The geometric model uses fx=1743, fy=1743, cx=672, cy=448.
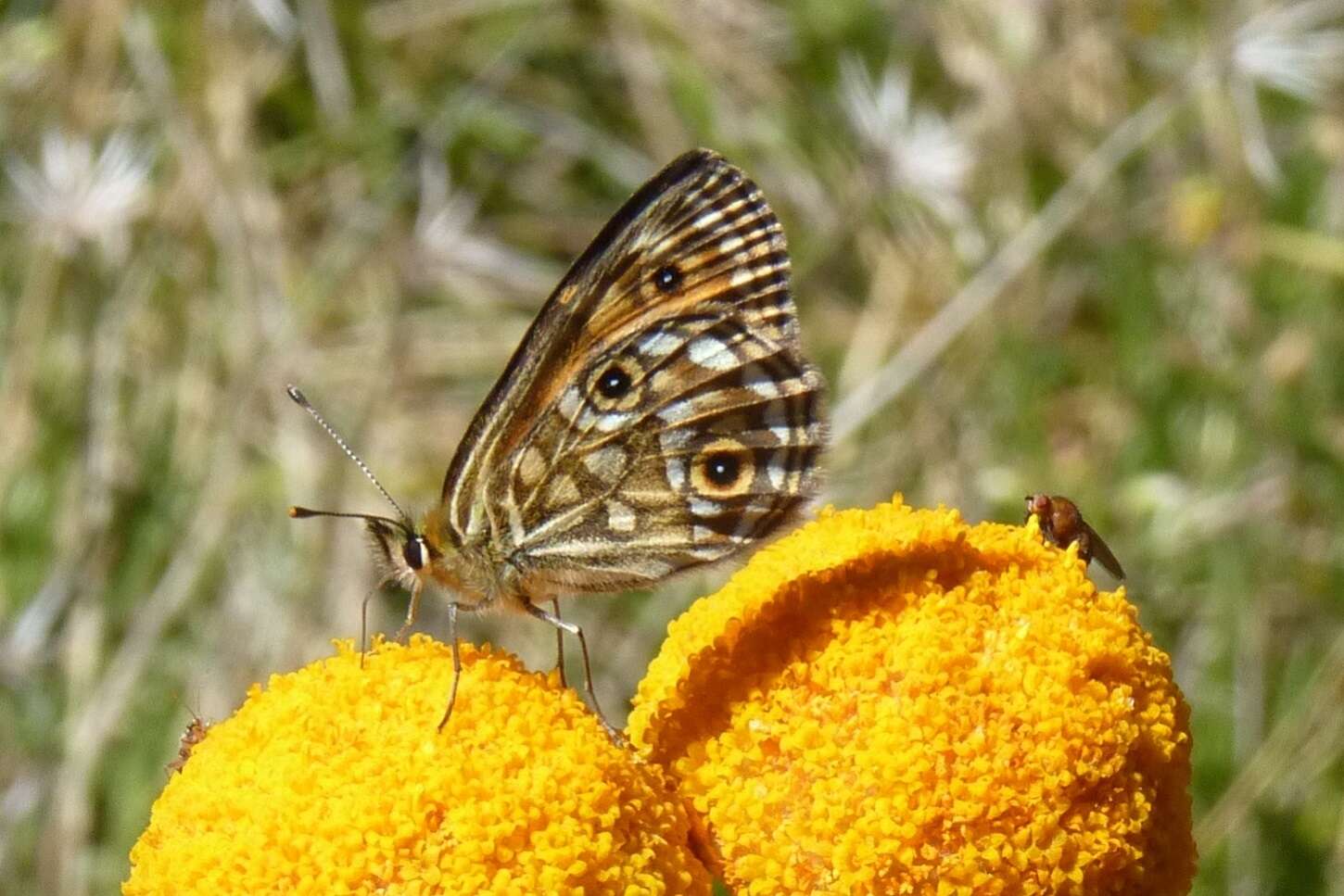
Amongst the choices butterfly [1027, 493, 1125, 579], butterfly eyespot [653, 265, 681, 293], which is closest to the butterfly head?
butterfly eyespot [653, 265, 681, 293]

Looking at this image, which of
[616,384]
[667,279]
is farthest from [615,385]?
[667,279]

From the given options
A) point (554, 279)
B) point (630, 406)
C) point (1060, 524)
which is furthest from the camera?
point (554, 279)

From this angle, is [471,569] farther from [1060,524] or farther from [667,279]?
[1060,524]

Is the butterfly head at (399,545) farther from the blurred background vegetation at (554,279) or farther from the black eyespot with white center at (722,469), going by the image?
the blurred background vegetation at (554,279)

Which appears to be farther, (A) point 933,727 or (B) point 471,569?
(B) point 471,569

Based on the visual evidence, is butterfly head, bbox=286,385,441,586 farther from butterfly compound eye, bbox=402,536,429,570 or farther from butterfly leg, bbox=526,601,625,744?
butterfly leg, bbox=526,601,625,744

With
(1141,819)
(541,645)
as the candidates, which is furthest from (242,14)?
(1141,819)
